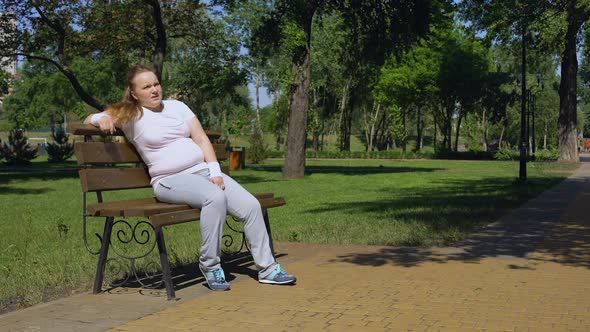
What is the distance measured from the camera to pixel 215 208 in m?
5.41

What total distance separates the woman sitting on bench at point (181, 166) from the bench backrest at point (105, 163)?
123 millimetres

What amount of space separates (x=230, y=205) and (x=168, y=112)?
0.87 metres

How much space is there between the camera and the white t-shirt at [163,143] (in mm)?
5566

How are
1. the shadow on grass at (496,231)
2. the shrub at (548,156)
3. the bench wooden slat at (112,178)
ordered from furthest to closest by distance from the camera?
1. the shrub at (548,156)
2. the shadow on grass at (496,231)
3. the bench wooden slat at (112,178)

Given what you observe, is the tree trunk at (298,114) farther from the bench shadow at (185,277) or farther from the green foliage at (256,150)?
the bench shadow at (185,277)

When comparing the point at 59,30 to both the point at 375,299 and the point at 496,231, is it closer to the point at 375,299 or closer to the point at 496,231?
the point at 496,231

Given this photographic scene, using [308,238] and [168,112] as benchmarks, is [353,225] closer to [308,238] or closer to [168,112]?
[308,238]

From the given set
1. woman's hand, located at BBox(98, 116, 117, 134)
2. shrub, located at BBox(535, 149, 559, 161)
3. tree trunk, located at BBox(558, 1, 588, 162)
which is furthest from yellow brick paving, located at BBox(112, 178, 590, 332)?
shrub, located at BBox(535, 149, 559, 161)

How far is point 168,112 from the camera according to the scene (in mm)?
5715

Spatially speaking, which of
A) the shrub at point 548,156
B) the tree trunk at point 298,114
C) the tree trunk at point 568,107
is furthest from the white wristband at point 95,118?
the shrub at point 548,156

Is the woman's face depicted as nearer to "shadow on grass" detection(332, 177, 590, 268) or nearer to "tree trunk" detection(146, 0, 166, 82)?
"shadow on grass" detection(332, 177, 590, 268)

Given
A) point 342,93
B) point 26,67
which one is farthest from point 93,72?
point 342,93

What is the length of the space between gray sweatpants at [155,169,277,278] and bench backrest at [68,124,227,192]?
0.85 feet

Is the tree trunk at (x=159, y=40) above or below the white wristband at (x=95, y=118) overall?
above
